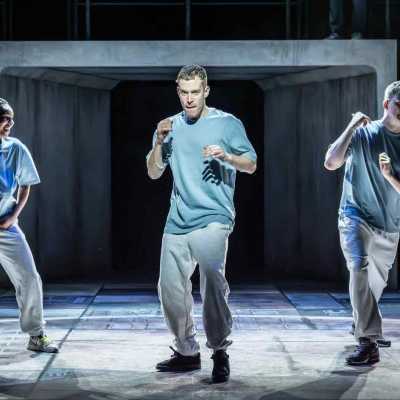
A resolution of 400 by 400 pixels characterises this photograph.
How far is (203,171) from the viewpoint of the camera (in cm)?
558

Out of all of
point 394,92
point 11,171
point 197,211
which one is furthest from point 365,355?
point 11,171

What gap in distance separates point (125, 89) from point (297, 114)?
2.90 meters

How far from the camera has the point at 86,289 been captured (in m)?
11.2

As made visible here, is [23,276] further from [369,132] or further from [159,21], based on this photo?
[159,21]

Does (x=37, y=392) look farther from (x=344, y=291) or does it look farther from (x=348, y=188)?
(x=344, y=291)

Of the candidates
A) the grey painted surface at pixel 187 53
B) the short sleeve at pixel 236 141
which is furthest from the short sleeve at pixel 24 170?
the grey painted surface at pixel 187 53

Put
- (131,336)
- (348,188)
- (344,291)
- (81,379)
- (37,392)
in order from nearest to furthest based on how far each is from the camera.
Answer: (37,392) → (81,379) → (348,188) → (131,336) → (344,291)

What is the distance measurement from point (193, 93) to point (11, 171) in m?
1.69

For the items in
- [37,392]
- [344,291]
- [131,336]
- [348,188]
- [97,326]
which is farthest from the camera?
[344,291]

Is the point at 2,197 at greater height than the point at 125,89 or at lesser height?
lesser

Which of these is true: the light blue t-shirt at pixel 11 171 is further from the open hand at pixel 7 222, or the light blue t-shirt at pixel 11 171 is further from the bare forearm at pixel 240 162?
the bare forearm at pixel 240 162

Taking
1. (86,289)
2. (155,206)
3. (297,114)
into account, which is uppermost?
(297,114)

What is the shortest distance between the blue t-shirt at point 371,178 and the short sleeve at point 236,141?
0.86 meters

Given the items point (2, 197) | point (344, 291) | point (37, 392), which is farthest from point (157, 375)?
point (344, 291)
